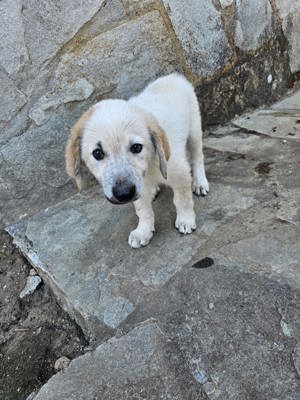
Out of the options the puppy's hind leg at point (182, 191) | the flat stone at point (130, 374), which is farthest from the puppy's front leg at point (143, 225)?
the flat stone at point (130, 374)

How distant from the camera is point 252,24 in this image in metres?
4.25

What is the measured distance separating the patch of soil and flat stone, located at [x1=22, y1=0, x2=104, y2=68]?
5.63ft

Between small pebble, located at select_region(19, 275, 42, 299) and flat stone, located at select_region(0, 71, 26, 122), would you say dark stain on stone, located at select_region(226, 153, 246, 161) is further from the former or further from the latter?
small pebble, located at select_region(19, 275, 42, 299)

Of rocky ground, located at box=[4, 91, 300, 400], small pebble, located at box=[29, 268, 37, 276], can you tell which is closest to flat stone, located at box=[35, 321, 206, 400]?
rocky ground, located at box=[4, 91, 300, 400]

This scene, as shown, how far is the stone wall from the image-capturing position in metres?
3.10

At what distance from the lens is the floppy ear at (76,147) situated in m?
2.50

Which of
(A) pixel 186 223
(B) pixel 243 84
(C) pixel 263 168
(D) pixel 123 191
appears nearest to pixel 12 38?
(D) pixel 123 191

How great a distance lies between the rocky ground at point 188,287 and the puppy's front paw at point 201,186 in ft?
0.26

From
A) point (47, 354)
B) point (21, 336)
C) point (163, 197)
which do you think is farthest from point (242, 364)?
point (163, 197)

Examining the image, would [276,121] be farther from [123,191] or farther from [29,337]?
[29,337]

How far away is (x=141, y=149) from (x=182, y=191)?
1.67 ft

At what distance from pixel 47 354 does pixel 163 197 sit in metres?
1.51

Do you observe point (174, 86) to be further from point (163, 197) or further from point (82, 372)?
point (82, 372)

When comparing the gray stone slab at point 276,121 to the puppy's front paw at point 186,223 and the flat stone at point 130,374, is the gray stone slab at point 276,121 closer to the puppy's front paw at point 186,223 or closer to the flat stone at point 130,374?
the puppy's front paw at point 186,223
